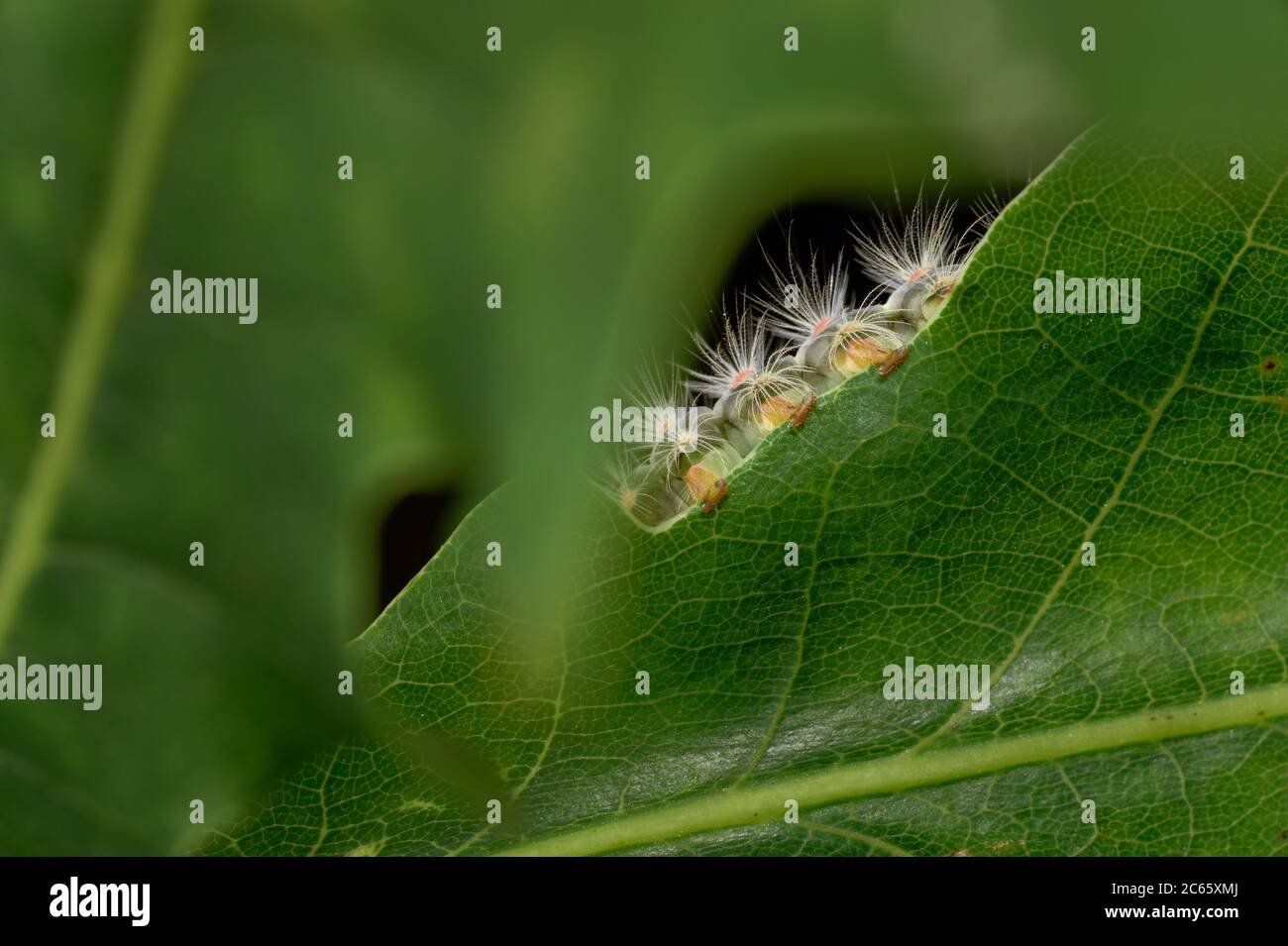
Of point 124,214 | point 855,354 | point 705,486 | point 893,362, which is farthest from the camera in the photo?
point 855,354

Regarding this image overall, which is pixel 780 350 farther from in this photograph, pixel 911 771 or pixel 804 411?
pixel 911 771

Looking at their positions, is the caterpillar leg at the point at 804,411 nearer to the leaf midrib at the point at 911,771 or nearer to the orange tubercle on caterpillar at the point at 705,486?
the orange tubercle on caterpillar at the point at 705,486

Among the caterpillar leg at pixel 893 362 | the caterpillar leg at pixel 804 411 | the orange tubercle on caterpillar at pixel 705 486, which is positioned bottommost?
the orange tubercle on caterpillar at pixel 705 486

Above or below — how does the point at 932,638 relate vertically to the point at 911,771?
above

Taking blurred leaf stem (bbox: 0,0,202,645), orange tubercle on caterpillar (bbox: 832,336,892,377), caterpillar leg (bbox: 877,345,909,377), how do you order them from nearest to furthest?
blurred leaf stem (bbox: 0,0,202,645) < caterpillar leg (bbox: 877,345,909,377) < orange tubercle on caterpillar (bbox: 832,336,892,377)

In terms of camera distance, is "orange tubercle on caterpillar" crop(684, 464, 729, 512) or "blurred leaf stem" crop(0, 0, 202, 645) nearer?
"blurred leaf stem" crop(0, 0, 202, 645)

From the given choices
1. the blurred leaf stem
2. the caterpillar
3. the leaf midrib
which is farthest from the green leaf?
the blurred leaf stem

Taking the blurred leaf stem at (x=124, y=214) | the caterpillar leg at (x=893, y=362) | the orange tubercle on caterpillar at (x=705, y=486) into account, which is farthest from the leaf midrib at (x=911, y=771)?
the blurred leaf stem at (x=124, y=214)

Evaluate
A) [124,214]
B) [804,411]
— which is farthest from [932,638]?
[124,214]

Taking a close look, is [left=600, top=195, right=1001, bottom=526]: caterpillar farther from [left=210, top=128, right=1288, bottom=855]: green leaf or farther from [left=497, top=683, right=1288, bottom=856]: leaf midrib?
[left=497, top=683, right=1288, bottom=856]: leaf midrib
